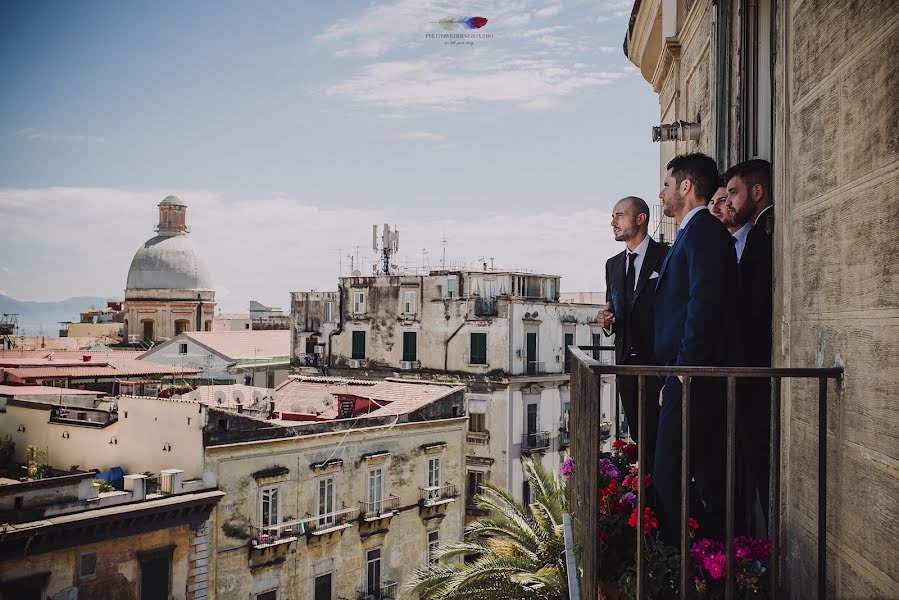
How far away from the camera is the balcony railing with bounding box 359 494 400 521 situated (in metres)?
22.7

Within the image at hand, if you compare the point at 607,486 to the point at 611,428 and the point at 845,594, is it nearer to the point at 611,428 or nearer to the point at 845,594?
the point at 845,594

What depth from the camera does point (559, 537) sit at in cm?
1284

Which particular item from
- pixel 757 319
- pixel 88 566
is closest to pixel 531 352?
pixel 88 566

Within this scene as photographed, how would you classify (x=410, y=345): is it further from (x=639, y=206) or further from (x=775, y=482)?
(x=775, y=482)

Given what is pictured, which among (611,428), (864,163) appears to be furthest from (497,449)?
(864,163)

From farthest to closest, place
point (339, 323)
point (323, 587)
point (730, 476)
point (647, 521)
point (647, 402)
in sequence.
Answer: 1. point (339, 323)
2. point (323, 587)
3. point (647, 402)
4. point (647, 521)
5. point (730, 476)

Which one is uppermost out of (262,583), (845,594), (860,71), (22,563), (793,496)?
(860,71)

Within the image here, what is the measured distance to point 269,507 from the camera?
20422 millimetres

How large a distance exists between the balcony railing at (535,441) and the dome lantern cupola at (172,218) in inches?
1437

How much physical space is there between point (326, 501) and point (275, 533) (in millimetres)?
1766

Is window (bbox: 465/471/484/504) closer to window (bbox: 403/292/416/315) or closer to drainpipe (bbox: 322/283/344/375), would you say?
window (bbox: 403/292/416/315)

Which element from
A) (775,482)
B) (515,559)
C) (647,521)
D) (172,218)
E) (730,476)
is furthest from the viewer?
(172,218)

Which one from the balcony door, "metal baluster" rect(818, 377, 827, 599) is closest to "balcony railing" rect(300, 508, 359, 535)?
the balcony door

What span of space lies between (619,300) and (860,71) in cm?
240
